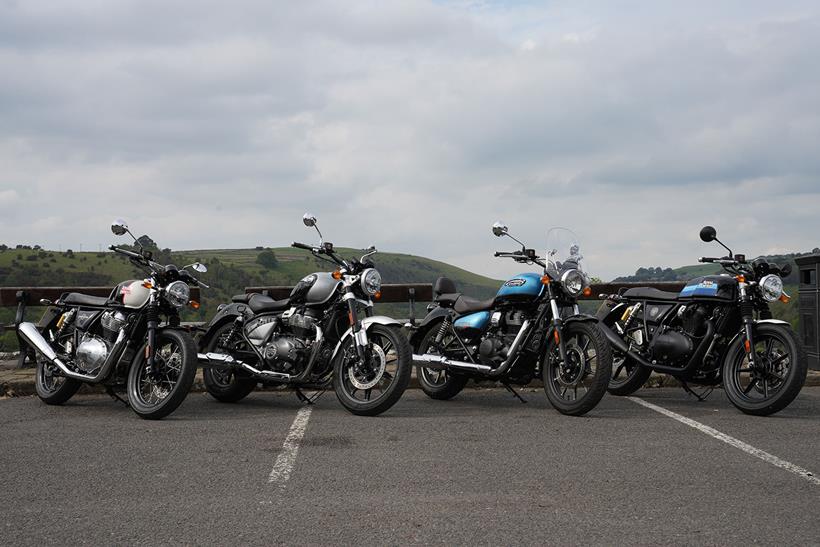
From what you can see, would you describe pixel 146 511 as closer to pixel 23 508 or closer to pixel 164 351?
pixel 23 508

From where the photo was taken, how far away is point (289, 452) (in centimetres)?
645

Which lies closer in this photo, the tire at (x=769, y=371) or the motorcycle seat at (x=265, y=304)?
the tire at (x=769, y=371)

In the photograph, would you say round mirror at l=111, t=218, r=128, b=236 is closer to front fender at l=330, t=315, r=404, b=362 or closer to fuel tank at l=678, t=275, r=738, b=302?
front fender at l=330, t=315, r=404, b=362

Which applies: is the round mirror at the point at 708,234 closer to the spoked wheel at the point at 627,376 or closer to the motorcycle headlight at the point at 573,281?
the motorcycle headlight at the point at 573,281

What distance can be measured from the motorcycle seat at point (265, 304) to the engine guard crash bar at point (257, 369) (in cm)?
50

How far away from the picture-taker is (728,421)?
303 inches

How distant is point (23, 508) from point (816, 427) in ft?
19.2

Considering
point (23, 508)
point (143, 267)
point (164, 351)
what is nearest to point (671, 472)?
point (23, 508)

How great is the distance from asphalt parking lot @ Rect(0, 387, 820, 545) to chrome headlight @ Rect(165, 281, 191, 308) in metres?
1.03

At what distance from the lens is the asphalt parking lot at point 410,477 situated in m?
4.50

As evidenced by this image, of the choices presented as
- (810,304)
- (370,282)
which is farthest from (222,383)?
(810,304)

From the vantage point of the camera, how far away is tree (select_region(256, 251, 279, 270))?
190ft

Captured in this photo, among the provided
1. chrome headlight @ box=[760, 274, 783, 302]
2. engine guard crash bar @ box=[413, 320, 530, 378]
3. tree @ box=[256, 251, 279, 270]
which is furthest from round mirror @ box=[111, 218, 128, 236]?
tree @ box=[256, 251, 279, 270]

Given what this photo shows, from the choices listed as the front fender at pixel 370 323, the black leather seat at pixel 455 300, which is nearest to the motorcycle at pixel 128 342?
the front fender at pixel 370 323
